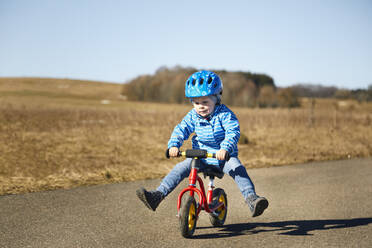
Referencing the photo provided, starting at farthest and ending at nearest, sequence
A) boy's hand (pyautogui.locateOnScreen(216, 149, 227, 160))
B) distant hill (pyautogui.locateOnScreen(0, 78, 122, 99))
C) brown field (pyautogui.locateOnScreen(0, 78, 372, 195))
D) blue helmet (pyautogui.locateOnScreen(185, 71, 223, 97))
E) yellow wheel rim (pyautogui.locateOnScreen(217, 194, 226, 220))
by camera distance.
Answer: distant hill (pyautogui.locateOnScreen(0, 78, 122, 99)) → brown field (pyautogui.locateOnScreen(0, 78, 372, 195)) → yellow wheel rim (pyautogui.locateOnScreen(217, 194, 226, 220)) → blue helmet (pyautogui.locateOnScreen(185, 71, 223, 97)) → boy's hand (pyautogui.locateOnScreen(216, 149, 227, 160))

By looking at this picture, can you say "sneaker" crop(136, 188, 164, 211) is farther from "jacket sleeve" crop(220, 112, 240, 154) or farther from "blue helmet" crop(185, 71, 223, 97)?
"blue helmet" crop(185, 71, 223, 97)

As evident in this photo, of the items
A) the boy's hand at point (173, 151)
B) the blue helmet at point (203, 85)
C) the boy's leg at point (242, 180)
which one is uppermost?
the blue helmet at point (203, 85)

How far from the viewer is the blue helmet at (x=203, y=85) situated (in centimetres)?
402

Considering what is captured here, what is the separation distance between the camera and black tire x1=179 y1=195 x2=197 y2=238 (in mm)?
3814

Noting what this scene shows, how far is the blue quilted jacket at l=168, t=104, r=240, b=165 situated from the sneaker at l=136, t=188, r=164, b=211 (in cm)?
52

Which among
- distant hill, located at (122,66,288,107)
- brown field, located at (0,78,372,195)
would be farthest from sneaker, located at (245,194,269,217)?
distant hill, located at (122,66,288,107)

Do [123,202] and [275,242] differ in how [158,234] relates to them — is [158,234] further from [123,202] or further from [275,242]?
[123,202]

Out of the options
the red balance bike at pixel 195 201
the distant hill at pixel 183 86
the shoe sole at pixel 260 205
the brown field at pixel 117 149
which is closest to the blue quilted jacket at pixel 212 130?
the red balance bike at pixel 195 201

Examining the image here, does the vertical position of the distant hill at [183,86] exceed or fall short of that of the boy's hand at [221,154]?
it exceeds it

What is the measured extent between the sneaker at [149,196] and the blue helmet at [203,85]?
108 centimetres

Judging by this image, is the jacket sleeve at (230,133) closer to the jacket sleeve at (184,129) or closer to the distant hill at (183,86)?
the jacket sleeve at (184,129)

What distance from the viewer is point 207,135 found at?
4.23 metres

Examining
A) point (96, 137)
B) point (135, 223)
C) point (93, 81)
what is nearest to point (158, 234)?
point (135, 223)

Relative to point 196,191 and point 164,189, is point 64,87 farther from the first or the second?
point 196,191
